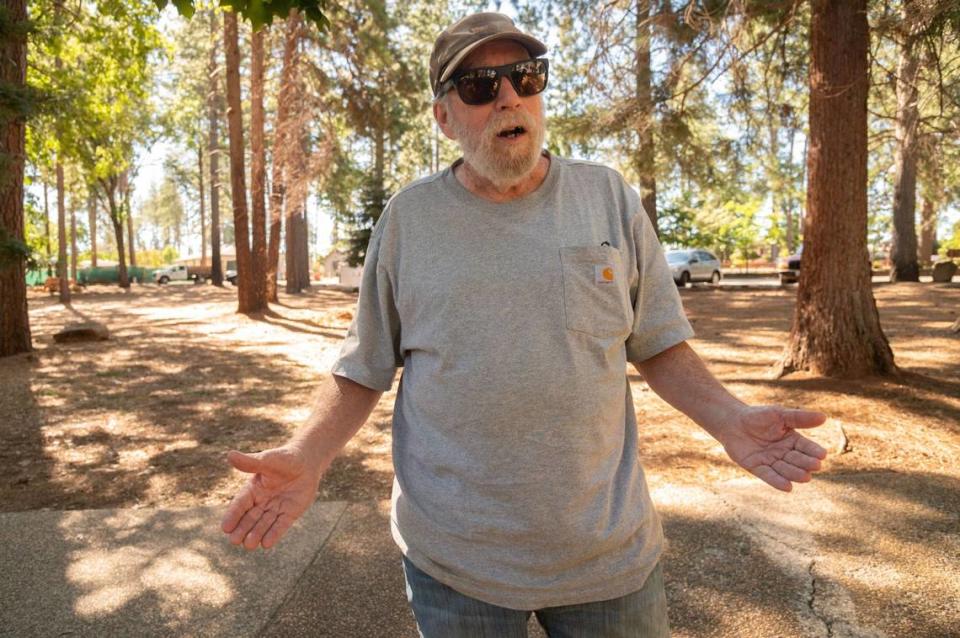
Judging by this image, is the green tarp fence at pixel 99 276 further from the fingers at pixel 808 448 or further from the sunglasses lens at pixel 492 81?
the fingers at pixel 808 448

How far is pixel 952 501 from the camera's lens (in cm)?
410

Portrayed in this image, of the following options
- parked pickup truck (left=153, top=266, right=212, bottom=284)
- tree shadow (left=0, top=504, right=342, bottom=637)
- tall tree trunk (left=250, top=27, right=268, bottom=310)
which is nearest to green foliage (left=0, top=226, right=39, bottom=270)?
tree shadow (left=0, top=504, right=342, bottom=637)

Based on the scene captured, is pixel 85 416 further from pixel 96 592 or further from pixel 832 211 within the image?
pixel 832 211

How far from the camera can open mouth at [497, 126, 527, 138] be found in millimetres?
1786

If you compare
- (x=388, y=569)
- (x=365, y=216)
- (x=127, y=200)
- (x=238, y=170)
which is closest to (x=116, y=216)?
(x=127, y=200)


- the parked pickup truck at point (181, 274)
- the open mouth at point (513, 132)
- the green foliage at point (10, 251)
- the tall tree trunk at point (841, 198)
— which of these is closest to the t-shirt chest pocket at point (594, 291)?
the open mouth at point (513, 132)

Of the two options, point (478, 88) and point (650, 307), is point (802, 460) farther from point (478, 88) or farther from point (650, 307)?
point (478, 88)

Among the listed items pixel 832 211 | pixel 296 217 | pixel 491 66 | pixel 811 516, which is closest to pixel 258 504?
pixel 491 66

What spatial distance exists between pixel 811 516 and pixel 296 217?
2773 cm

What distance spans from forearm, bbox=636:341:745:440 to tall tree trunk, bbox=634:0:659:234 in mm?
6954

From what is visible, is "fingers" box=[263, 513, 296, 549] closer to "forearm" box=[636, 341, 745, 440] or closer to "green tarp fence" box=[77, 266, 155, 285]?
"forearm" box=[636, 341, 745, 440]

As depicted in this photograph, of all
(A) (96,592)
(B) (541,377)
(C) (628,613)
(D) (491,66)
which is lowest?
(A) (96,592)

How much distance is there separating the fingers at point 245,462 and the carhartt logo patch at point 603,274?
0.83 metres

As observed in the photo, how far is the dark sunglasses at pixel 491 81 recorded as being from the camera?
5.96 ft
